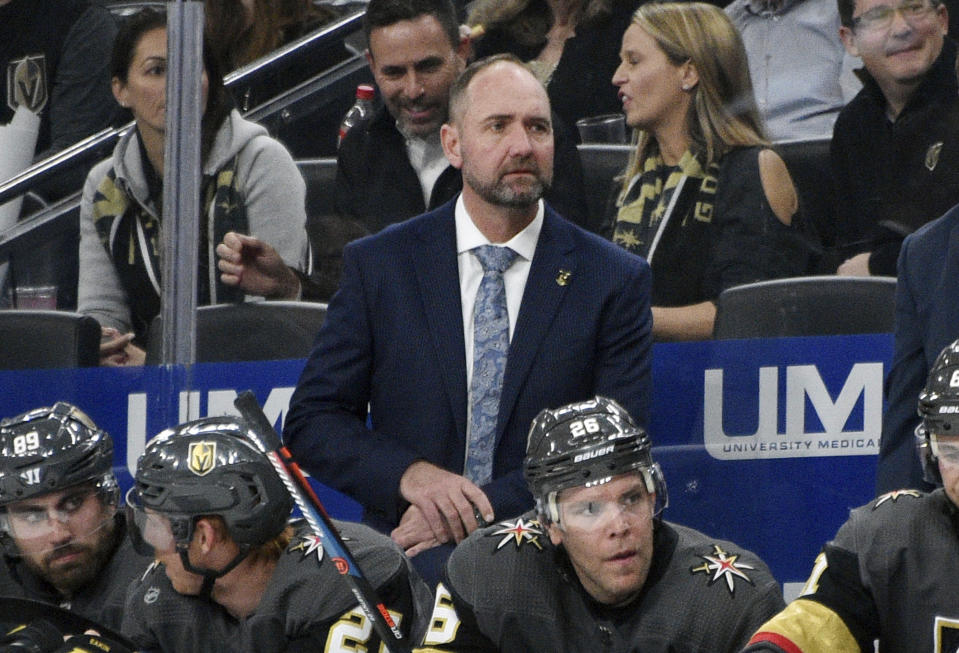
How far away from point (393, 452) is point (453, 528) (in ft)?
0.72

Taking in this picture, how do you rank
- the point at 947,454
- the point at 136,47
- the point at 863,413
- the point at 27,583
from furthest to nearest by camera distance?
1. the point at 136,47
2. the point at 863,413
3. the point at 27,583
4. the point at 947,454

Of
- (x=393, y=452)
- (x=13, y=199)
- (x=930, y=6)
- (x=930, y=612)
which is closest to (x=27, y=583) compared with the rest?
(x=393, y=452)

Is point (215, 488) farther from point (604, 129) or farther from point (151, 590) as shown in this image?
point (604, 129)

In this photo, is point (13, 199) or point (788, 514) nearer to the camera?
point (788, 514)

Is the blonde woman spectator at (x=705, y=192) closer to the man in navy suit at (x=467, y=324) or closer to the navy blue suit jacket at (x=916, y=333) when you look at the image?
the man in navy suit at (x=467, y=324)

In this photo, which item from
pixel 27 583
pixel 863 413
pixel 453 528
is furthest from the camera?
pixel 863 413

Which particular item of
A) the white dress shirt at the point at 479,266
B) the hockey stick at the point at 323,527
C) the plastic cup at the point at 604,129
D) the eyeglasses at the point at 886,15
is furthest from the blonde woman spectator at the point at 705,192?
the hockey stick at the point at 323,527

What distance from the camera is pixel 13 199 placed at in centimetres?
472

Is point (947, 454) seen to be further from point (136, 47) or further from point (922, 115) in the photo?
point (136, 47)

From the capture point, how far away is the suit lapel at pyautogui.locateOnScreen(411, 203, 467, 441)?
3.71m

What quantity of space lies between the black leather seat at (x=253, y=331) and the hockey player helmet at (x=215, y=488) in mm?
1097

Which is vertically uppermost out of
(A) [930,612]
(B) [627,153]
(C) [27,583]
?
(B) [627,153]

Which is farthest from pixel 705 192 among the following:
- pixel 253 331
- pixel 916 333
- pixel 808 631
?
pixel 808 631

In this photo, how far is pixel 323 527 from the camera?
3162 millimetres
